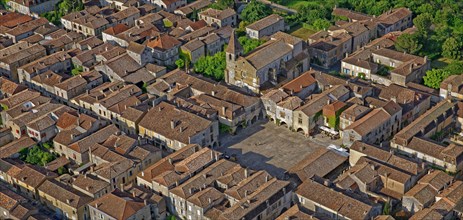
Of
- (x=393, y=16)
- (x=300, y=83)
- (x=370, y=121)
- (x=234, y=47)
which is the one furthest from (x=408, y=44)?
(x=234, y=47)

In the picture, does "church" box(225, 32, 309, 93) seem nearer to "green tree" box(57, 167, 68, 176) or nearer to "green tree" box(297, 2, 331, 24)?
"green tree" box(297, 2, 331, 24)

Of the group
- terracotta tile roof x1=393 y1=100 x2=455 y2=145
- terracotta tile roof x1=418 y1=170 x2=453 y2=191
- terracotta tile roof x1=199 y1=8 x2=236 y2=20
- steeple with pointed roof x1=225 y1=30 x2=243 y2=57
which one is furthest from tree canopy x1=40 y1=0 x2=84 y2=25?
terracotta tile roof x1=418 y1=170 x2=453 y2=191

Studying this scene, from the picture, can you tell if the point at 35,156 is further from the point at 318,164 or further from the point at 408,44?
the point at 408,44

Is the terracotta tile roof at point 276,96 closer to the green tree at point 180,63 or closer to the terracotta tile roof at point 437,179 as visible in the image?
the green tree at point 180,63

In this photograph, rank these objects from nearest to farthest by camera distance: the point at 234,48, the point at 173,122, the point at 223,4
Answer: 1. the point at 173,122
2. the point at 234,48
3. the point at 223,4

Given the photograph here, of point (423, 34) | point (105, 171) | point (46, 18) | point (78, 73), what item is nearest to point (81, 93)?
point (78, 73)
